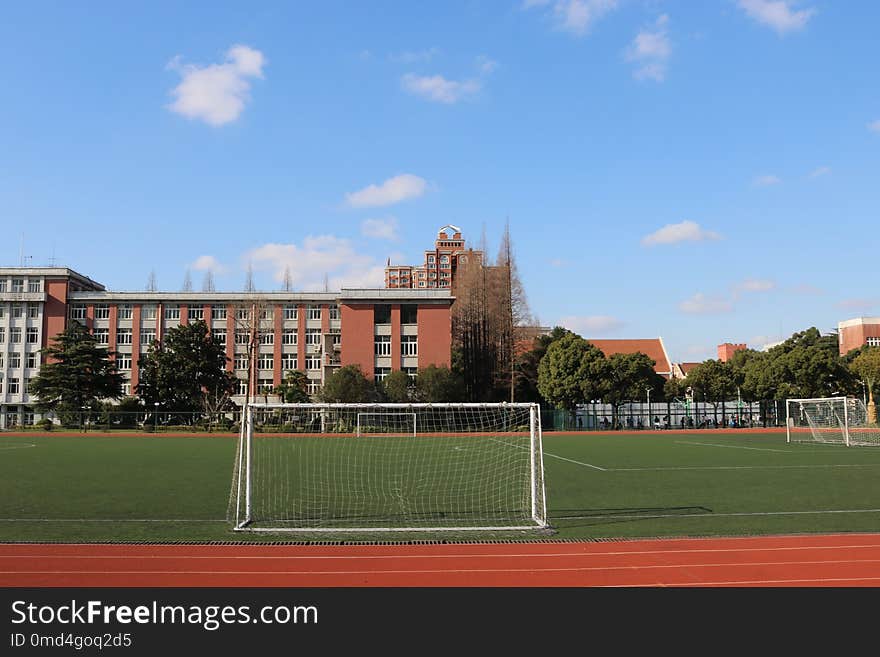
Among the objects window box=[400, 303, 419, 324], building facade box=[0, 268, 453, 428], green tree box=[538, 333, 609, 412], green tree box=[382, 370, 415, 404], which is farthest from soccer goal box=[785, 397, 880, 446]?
window box=[400, 303, 419, 324]

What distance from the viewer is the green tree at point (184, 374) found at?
2159 inches

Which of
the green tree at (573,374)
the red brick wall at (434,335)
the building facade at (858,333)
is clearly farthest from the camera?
the building facade at (858,333)

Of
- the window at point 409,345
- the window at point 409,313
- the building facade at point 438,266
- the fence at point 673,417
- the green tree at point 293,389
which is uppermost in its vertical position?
the building facade at point 438,266

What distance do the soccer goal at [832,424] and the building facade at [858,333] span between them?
64.6 meters

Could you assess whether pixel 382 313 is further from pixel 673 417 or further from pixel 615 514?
pixel 615 514

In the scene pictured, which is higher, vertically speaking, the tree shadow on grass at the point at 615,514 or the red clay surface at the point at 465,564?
the red clay surface at the point at 465,564

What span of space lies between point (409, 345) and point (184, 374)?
18.7 meters

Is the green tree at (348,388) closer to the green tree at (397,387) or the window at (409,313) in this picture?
the green tree at (397,387)

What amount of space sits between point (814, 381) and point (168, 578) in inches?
2045

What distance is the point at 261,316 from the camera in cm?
6588

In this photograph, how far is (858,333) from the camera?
9850cm

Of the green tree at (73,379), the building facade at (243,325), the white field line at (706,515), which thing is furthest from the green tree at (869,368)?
the green tree at (73,379)
